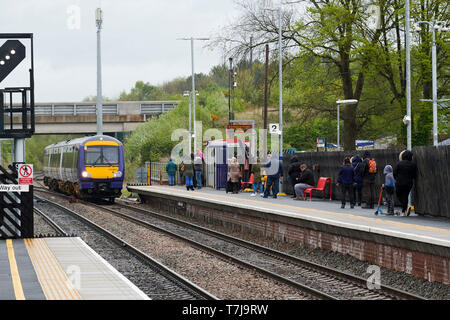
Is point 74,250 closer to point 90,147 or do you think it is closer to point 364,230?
point 364,230

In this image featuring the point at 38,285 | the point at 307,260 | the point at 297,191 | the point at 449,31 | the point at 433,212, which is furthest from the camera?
the point at 449,31

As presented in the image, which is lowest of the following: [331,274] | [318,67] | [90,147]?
[331,274]

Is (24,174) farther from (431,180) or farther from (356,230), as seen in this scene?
(431,180)

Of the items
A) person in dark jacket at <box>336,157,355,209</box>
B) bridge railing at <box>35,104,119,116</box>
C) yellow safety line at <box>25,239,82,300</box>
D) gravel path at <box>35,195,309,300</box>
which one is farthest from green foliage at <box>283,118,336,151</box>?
yellow safety line at <box>25,239,82,300</box>

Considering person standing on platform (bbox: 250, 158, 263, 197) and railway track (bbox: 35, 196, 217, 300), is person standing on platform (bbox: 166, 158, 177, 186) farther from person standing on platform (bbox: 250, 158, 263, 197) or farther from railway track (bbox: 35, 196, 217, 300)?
railway track (bbox: 35, 196, 217, 300)

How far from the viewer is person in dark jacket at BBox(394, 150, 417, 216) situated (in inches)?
691

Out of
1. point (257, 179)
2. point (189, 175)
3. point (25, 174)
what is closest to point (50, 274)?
point (25, 174)

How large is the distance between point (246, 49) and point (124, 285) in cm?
2620

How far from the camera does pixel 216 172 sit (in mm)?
33438

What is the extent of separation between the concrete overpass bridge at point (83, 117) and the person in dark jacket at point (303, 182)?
131 ft

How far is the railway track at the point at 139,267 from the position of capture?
38.0ft

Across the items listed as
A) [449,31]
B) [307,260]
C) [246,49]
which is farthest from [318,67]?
[307,260]

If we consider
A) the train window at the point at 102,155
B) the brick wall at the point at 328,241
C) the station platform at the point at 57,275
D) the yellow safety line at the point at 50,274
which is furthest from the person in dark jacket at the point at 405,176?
the train window at the point at 102,155

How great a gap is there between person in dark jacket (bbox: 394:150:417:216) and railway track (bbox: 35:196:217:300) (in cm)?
645
